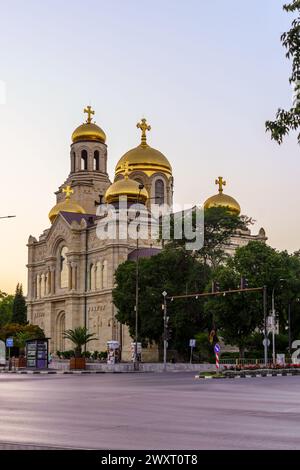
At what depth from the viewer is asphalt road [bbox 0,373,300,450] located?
487 inches

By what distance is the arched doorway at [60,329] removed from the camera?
89.3 meters

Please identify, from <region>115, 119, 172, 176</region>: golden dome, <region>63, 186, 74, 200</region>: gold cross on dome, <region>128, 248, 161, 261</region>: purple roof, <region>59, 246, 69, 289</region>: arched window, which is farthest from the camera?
<region>63, 186, 74, 200</region>: gold cross on dome

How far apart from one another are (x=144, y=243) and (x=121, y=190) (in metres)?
6.29

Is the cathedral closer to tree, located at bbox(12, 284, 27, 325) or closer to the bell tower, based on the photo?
the bell tower

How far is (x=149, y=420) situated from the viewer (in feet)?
52.8

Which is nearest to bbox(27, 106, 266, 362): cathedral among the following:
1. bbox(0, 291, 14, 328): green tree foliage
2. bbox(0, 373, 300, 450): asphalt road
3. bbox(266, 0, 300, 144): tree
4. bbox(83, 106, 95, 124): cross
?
bbox(83, 106, 95, 124): cross

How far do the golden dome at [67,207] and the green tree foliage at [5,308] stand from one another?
41.2m

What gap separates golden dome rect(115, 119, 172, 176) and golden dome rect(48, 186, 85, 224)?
6.42 metres

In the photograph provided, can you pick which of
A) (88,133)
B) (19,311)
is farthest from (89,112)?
(19,311)

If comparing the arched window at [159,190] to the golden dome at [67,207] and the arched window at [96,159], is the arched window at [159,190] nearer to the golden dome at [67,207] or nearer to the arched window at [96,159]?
the golden dome at [67,207]

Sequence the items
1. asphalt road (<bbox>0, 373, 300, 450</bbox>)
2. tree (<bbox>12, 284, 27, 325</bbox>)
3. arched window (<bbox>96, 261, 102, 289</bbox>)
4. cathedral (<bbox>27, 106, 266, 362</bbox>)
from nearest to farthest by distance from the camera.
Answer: asphalt road (<bbox>0, 373, 300, 450</bbox>)
cathedral (<bbox>27, 106, 266, 362</bbox>)
arched window (<bbox>96, 261, 102, 289</bbox>)
tree (<bbox>12, 284, 27, 325</bbox>)

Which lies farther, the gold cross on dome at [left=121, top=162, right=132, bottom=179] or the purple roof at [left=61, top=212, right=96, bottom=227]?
the purple roof at [left=61, top=212, right=96, bottom=227]
